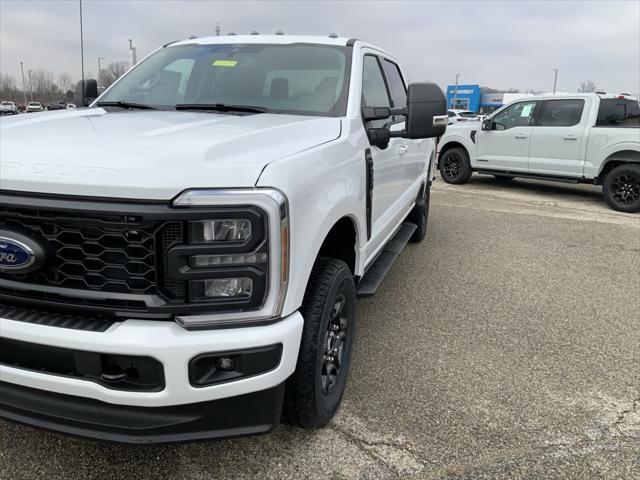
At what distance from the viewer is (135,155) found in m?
1.80

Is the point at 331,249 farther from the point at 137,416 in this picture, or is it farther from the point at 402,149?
the point at 402,149

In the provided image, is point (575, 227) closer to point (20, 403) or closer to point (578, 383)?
point (578, 383)

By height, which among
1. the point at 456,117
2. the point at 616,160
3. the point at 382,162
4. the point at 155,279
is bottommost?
the point at 155,279

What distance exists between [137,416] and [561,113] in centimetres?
970

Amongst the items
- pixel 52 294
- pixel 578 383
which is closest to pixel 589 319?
pixel 578 383

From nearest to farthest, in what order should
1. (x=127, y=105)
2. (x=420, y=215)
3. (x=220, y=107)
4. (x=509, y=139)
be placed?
(x=220, y=107) → (x=127, y=105) → (x=420, y=215) → (x=509, y=139)

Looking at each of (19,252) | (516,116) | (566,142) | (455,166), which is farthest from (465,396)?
(455,166)

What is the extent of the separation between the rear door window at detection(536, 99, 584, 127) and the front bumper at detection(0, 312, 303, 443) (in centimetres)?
910

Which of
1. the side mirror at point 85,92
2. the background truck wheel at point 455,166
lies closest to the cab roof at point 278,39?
the side mirror at point 85,92

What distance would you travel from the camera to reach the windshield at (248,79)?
317 centimetres

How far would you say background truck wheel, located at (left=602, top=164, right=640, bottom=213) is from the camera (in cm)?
874

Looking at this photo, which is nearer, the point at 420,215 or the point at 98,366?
the point at 98,366

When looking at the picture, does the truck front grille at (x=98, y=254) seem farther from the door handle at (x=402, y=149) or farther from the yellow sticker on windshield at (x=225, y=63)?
the door handle at (x=402, y=149)

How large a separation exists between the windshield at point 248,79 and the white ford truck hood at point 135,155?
0.78m
